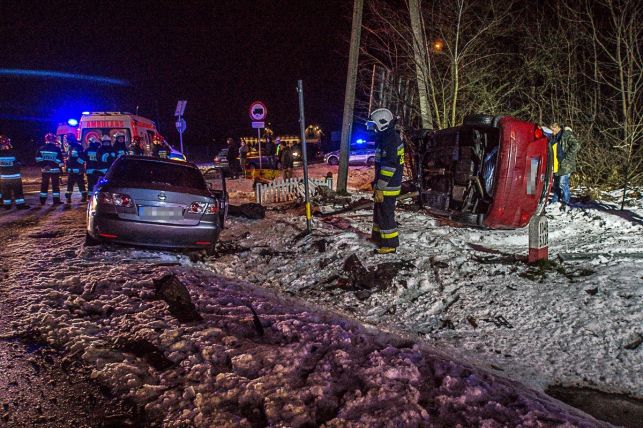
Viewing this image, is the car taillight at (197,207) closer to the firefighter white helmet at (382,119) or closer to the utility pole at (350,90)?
the firefighter white helmet at (382,119)

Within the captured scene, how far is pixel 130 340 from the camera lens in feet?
11.5

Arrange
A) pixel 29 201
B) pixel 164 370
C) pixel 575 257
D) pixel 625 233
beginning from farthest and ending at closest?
pixel 29 201, pixel 625 233, pixel 575 257, pixel 164 370

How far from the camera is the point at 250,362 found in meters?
3.07

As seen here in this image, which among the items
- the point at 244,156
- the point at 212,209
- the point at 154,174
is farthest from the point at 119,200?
the point at 244,156

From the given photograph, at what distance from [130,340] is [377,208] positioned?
3818mm

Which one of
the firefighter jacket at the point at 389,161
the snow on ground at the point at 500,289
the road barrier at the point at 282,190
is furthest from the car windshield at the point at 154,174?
the road barrier at the point at 282,190

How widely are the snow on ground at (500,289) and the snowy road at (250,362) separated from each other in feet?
1.87

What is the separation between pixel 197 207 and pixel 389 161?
2.68 m

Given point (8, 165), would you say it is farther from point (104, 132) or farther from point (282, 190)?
point (282, 190)

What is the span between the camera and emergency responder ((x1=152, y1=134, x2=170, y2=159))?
16.0 metres

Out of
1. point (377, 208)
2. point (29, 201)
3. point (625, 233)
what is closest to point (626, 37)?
point (625, 233)

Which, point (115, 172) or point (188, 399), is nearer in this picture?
point (188, 399)

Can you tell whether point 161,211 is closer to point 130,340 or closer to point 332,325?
point 130,340

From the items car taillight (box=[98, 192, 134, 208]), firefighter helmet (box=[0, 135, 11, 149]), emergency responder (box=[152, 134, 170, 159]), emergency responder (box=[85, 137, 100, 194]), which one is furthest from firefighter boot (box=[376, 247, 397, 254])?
emergency responder (box=[152, 134, 170, 159])
